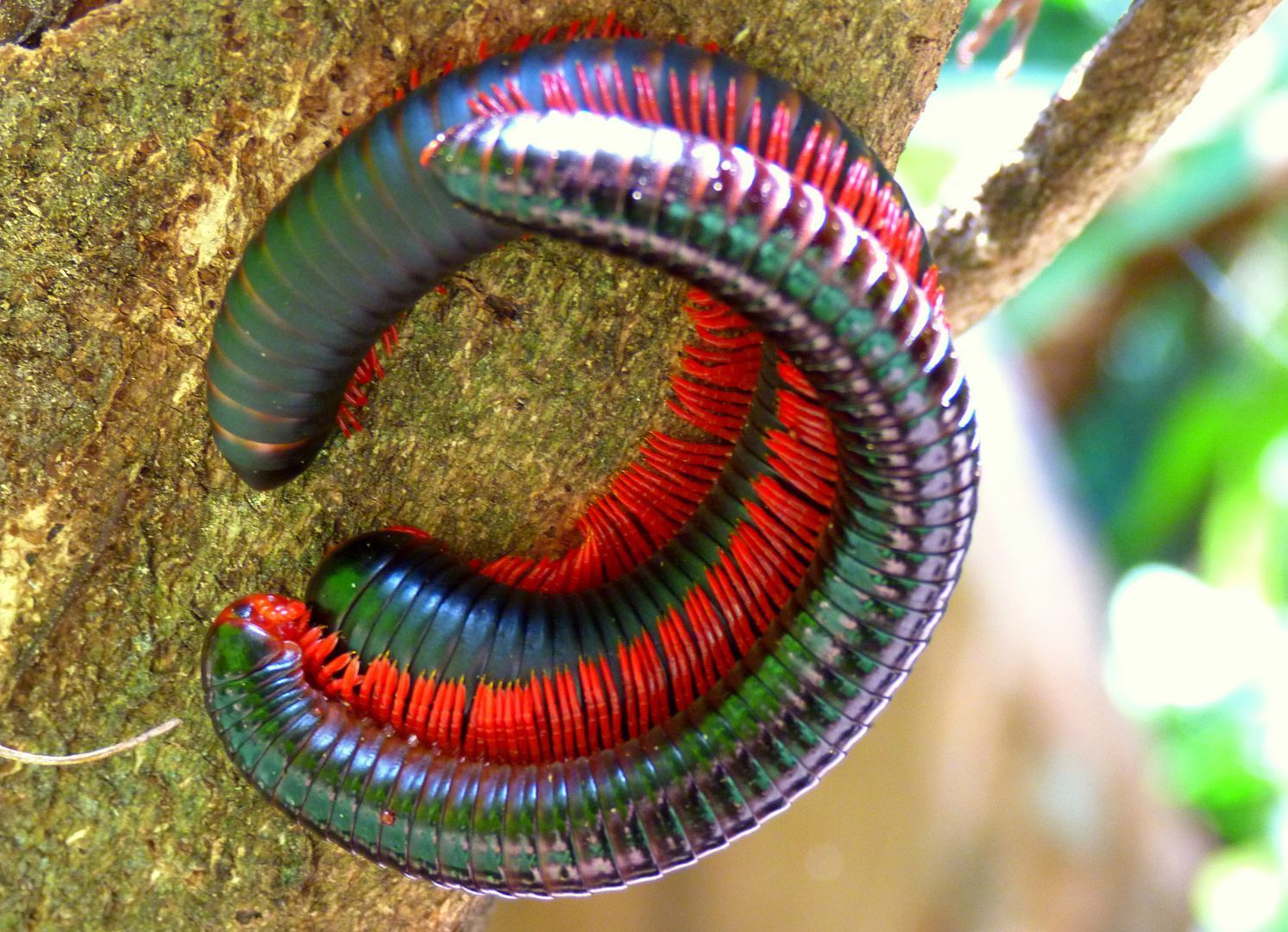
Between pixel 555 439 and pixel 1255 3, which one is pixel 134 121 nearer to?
pixel 555 439

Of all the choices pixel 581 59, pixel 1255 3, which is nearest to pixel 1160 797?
pixel 1255 3

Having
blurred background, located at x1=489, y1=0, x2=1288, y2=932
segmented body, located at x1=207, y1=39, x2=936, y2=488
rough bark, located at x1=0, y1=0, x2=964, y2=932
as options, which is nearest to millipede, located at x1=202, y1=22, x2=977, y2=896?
segmented body, located at x1=207, y1=39, x2=936, y2=488

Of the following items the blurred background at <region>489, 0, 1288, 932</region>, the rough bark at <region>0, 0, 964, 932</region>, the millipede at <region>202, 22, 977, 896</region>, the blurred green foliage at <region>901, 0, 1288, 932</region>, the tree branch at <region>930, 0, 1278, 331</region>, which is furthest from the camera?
the blurred green foliage at <region>901, 0, 1288, 932</region>

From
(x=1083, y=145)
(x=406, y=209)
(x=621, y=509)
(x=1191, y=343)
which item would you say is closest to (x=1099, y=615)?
(x=1191, y=343)

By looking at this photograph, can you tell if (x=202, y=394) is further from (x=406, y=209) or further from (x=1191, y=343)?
(x=1191, y=343)

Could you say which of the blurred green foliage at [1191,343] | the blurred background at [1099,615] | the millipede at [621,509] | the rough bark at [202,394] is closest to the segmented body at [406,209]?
the millipede at [621,509]

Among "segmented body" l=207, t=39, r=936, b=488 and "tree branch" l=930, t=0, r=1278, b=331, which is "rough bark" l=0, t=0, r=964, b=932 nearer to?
"segmented body" l=207, t=39, r=936, b=488

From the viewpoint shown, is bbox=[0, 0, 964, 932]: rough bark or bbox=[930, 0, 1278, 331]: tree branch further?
bbox=[930, 0, 1278, 331]: tree branch
